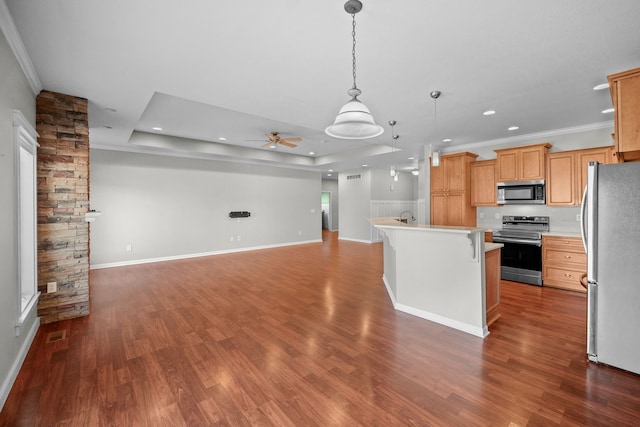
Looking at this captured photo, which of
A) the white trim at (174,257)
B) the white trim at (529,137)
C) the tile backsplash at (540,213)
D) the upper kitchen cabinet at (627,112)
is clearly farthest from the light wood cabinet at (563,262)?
the white trim at (174,257)

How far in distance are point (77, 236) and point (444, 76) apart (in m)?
4.72

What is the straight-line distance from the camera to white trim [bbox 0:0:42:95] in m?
1.96

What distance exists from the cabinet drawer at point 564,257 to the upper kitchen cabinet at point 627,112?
2.23 meters

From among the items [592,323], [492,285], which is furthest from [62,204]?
[592,323]

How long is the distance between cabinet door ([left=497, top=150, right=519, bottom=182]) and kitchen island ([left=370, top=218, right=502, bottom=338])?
2542 mm

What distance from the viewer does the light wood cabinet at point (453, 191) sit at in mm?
5625

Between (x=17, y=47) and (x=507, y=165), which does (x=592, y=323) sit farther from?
(x=17, y=47)

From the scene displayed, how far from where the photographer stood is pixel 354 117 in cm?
202

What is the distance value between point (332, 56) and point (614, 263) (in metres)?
3.00

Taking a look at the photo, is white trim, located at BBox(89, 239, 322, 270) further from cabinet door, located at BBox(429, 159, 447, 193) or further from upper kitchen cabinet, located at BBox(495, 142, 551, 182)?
upper kitchen cabinet, located at BBox(495, 142, 551, 182)

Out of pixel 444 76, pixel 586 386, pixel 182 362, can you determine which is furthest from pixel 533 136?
pixel 182 362

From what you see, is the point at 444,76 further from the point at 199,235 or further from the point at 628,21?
the point at 199,235

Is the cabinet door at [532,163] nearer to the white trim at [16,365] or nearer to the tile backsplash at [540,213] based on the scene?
the tile backsplash at [540,213]

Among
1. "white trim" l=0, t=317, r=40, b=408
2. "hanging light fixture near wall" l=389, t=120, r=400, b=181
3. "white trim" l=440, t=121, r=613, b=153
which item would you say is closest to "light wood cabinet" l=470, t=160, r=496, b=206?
"white trim" l=440, t=121, r=613, b=153
